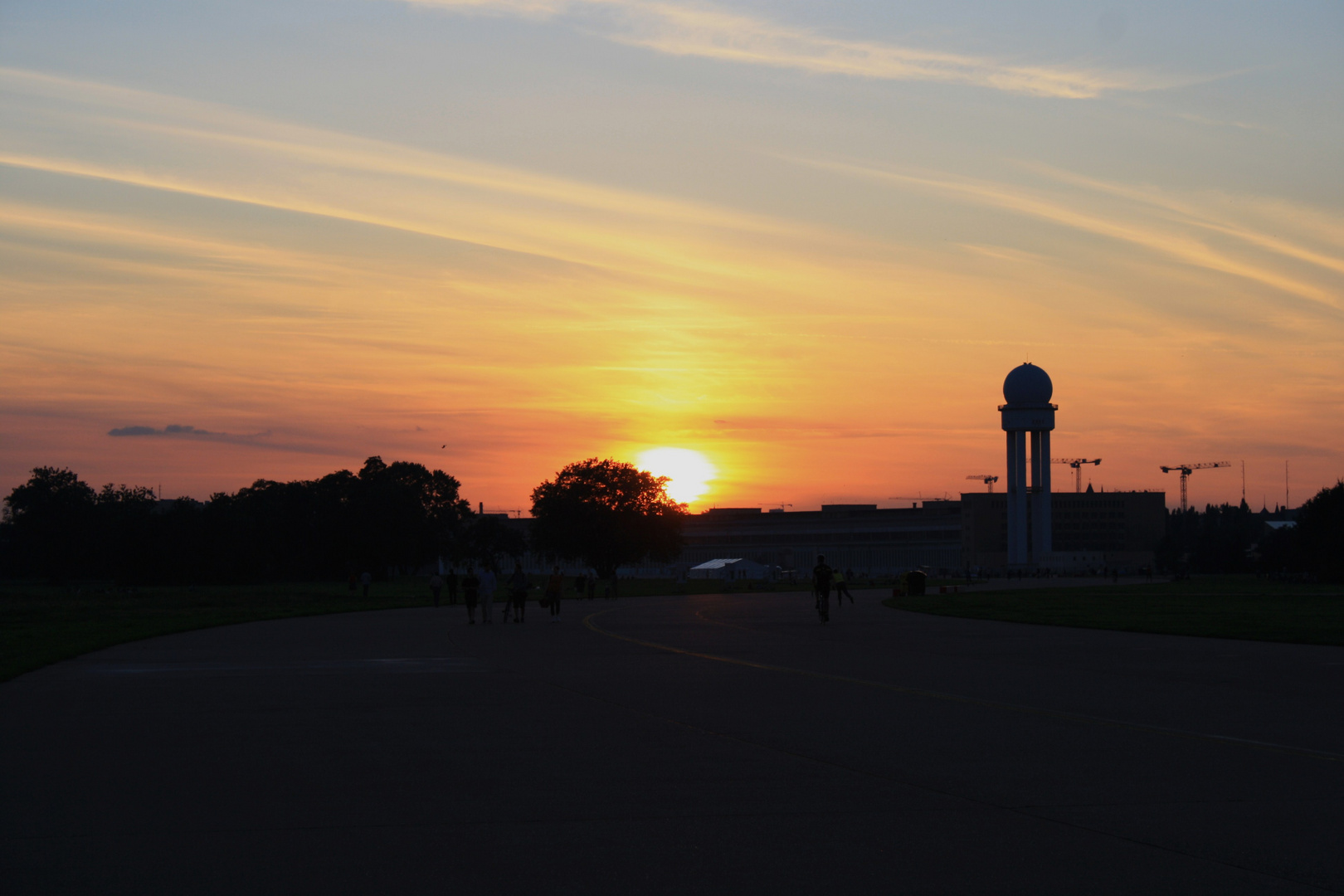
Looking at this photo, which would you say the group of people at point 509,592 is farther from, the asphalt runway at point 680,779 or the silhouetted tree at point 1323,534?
the silhouetted tree at point 1323,534

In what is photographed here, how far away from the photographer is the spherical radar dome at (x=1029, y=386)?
156 m

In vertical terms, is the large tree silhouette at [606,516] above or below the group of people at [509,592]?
above

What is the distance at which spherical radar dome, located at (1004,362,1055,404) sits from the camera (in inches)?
6122

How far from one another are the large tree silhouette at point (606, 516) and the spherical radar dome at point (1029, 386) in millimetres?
50016

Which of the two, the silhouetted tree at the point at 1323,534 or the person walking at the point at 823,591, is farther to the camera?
the silhouetted tree at the point at 1323,534

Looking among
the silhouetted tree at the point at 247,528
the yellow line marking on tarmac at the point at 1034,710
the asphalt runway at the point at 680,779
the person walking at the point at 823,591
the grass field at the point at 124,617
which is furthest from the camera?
the silhouetted tree at the point at 247,528

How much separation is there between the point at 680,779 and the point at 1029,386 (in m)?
151

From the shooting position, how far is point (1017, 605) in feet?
168

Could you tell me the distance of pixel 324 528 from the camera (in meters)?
145

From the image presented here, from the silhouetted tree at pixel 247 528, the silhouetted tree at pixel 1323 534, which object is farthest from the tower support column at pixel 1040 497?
the silhouetted tree at pixel 247 528

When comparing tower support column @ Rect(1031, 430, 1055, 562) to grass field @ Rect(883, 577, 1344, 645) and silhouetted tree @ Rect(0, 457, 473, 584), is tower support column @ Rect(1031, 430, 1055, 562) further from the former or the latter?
grass field @ Rect(883, 577, 1344, 645)

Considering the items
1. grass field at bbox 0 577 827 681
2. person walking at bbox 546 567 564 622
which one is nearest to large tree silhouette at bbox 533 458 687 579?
grass field at bbox 0 577 827 681

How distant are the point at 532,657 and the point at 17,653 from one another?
10345 mm

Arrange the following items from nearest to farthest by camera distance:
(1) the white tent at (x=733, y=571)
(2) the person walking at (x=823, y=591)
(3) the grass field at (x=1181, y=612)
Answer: (3) the grass field at (x=1181, y=612) < (2) the person walking at (x=823, y=591) < (1) the white tent at (x=733, y=571)
